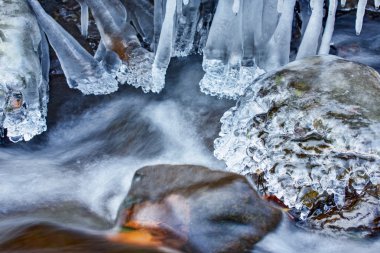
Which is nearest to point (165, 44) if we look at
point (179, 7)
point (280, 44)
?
point (179, 7)

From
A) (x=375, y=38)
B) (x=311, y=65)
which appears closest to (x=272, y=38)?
(x=311, y=65)

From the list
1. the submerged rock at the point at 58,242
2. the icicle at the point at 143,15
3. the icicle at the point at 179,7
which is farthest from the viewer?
the icicle at the point at 143,15

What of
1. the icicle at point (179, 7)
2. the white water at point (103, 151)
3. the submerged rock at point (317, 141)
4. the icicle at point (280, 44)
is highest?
the icicle at point (179, 7)

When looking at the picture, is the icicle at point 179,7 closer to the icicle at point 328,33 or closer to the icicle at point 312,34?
the icicle at point 312,34

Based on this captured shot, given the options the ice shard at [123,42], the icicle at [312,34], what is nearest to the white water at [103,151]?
Result: the ice shard at [123,42]

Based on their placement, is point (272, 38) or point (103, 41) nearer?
point (272, 38)

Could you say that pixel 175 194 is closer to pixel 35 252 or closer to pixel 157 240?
pixel 157 240

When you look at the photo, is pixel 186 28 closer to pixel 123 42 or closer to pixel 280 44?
pixel 123 42
